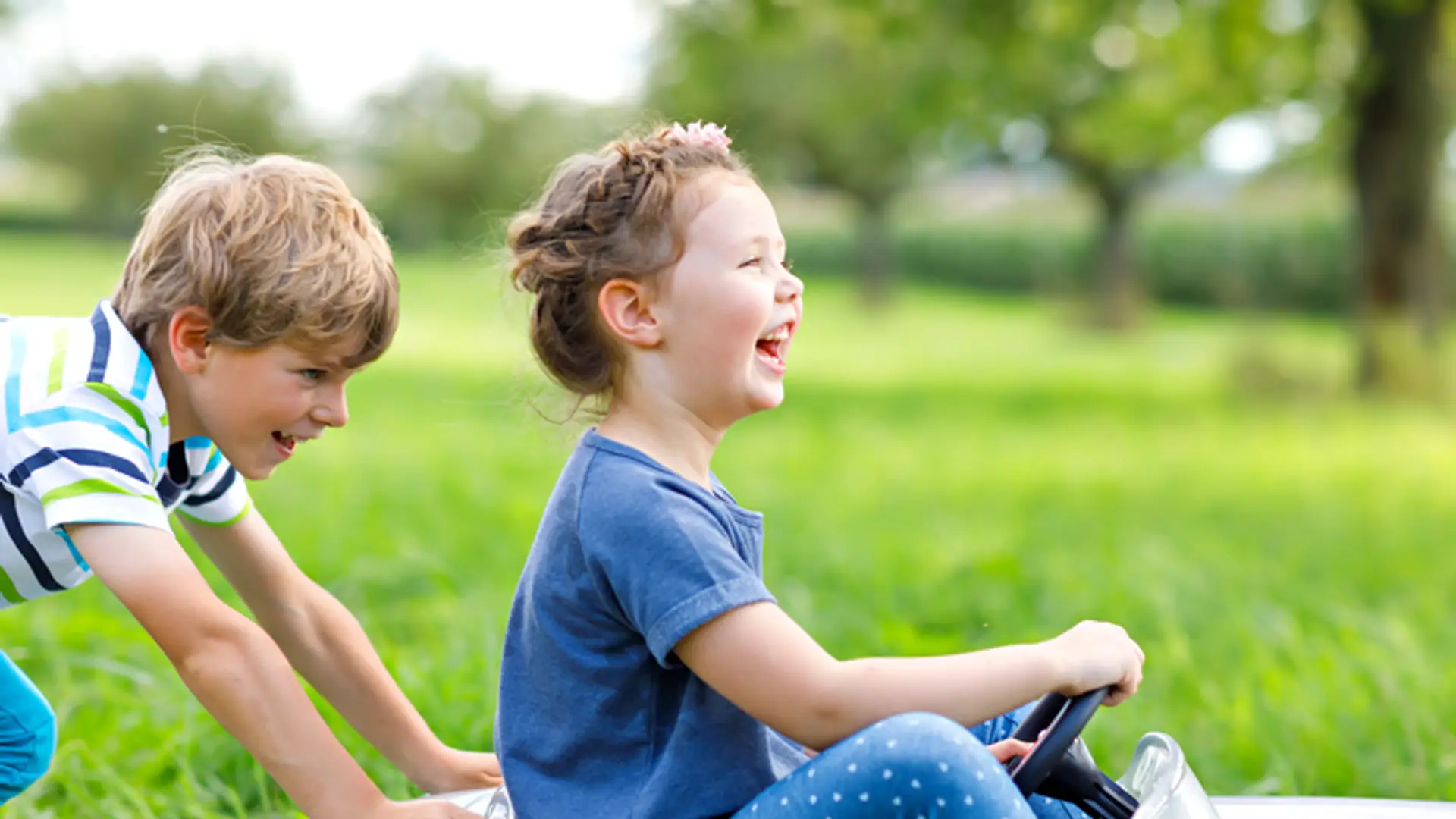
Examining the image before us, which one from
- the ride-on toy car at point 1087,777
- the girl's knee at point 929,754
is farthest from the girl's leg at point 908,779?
the ride-on toy car at point 1087,777

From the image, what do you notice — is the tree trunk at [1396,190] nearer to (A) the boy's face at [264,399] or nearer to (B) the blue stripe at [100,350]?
(A) the boy's face at [264,399]

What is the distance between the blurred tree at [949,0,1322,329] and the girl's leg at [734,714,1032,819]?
10.9m

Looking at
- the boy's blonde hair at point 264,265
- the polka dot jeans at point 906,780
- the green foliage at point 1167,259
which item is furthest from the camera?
the green foliage at point 1167,259

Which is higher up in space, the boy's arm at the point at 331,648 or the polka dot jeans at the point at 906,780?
the polka dot jeans at the point at 906,780

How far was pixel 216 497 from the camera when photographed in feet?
7.52

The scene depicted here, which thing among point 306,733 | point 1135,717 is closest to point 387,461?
point 1135,717

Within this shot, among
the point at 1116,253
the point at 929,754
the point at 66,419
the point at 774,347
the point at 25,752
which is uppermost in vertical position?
the point at 774,347

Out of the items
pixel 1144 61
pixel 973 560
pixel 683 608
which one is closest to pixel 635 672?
pixel 683 608

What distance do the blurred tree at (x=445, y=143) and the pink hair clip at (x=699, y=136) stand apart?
45.1 meters

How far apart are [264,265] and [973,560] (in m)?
4.21

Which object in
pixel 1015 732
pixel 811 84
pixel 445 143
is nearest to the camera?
pixel 1015 732

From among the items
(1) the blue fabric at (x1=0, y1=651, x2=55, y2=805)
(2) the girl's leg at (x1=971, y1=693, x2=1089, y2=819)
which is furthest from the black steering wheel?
Answer: (1) the blue fabric at (x1=0, y1=651, x2=55, y2=805)

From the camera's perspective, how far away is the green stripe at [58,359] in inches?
76.3

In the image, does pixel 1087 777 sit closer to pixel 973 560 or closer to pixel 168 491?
pixel 168 491
